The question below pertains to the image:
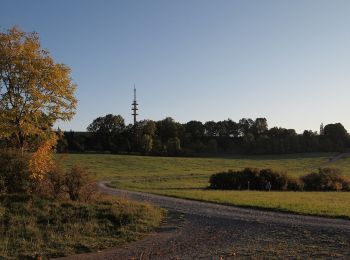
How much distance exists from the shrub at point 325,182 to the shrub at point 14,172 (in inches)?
1326

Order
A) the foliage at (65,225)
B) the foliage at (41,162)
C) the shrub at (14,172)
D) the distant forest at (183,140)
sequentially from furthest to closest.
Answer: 1. the distant forest at (183,140)
2. the shrub at (14,172)
3. the foliage at (41,162)
4. the foliage at (65,225)

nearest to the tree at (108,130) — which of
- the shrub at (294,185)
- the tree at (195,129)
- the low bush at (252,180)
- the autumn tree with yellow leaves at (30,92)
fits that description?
the tree at (195,129)

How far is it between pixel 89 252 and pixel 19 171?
1000cm

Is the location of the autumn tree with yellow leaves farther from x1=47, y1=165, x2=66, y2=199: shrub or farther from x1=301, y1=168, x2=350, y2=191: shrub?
x1=301, y1=168, x2=350, y2=191: shrub

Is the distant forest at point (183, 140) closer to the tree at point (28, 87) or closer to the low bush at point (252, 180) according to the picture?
the low bush at point (252, 180)

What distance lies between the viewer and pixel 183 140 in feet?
450

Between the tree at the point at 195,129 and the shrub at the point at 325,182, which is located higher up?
the tree at the point at 195,129

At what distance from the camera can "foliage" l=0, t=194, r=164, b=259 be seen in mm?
17438

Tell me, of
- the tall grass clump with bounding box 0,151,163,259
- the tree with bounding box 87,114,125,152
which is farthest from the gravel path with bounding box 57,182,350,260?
the tree with bounding box 87,114,125,152

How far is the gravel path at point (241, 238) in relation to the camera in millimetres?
15602

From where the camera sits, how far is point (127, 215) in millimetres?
22094

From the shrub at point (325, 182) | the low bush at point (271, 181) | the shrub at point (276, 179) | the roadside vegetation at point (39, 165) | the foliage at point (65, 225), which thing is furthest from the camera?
the shrub at point (325, 182)

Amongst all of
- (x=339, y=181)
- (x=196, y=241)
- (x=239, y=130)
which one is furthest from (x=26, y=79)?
(x=239, y=130)

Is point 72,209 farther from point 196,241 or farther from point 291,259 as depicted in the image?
point 291,259
